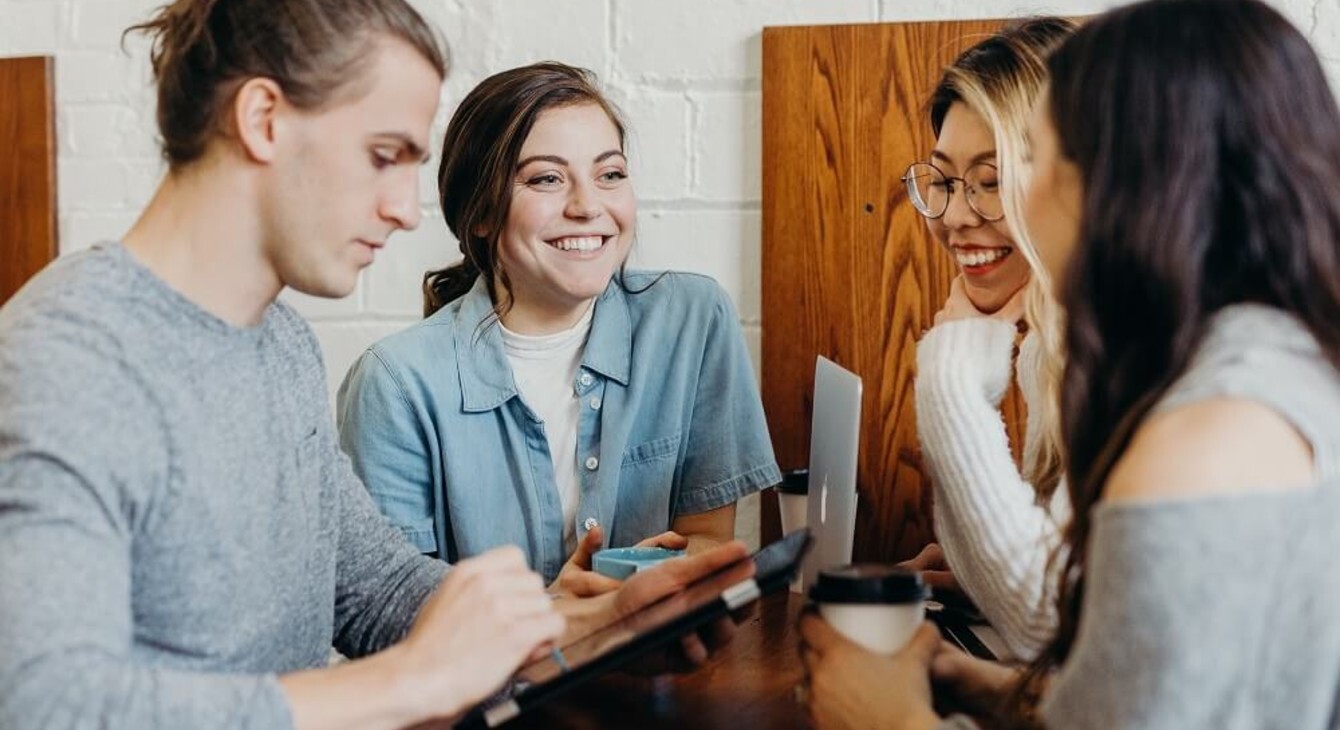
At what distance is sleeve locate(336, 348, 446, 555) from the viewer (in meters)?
1.73

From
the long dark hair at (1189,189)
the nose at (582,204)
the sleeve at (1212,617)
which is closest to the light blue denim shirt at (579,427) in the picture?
the nose at (582,204)

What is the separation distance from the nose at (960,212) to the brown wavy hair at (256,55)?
0.75 metres

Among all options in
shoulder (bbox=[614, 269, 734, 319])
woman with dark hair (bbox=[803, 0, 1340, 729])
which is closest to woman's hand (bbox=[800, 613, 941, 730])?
woman with dark hair (bbox=[803, 0, 1340, 729])

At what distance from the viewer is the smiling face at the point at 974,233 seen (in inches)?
63.1

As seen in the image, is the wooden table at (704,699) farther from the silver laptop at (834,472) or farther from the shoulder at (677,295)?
the shoulder at (677,295)

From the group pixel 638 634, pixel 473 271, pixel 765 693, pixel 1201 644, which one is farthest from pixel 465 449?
pixel 1201 644

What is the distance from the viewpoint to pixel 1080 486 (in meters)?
0.94

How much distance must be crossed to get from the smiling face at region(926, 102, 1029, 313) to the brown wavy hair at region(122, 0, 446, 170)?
0.74 m

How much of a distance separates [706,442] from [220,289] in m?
0.91

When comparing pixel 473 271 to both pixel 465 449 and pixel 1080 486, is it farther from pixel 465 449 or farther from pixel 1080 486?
pixel 1080 486

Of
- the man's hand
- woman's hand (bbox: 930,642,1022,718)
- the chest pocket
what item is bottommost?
woman's hand (bbox: 930,642,1022,718)

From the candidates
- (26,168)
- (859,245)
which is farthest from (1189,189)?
(26,168)

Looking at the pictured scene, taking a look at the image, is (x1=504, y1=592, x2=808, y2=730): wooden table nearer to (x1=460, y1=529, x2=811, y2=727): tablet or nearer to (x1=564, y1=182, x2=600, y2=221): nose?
(x1=460, y1=529, x2=811, y2=727): tablet

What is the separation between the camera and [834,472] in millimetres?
1312
